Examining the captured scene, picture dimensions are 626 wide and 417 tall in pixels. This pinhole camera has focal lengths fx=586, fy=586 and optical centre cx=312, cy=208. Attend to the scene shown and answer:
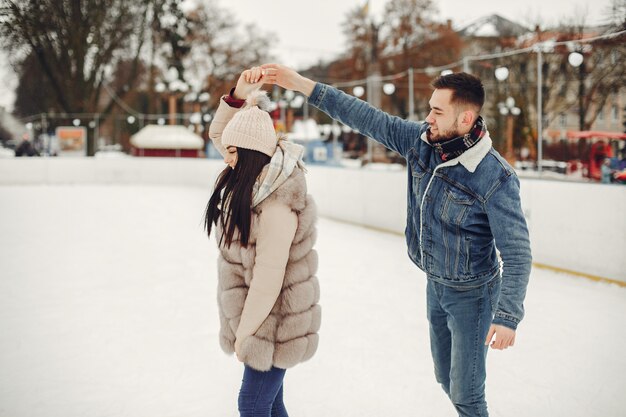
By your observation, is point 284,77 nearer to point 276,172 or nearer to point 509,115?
point 276,172

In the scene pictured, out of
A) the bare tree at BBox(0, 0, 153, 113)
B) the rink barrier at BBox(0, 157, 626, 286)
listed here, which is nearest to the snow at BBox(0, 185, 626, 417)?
the rink barrier at BBox(0, 157, 626, 286)

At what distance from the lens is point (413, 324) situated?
4445 mm

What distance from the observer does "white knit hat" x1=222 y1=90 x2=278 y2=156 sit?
1.78m

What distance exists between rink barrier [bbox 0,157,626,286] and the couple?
447 centimetres

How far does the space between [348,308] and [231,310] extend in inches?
123

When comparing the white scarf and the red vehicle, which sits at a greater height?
the red vehicle

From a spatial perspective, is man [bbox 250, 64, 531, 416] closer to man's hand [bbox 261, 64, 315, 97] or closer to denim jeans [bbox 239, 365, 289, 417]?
man's hand [bbox 261, 64, 315, 97]

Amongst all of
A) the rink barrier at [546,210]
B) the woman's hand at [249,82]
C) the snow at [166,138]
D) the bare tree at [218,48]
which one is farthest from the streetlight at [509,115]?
the bare tree at [218,48]

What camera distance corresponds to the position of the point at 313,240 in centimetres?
189

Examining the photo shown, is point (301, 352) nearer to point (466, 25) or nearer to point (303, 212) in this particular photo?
point (303, 212)

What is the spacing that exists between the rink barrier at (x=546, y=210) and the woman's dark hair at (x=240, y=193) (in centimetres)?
500

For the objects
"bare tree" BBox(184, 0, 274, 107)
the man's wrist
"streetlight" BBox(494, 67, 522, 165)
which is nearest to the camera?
the man's wrist

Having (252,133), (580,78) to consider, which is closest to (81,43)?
(580,78)

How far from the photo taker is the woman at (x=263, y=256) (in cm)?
175
